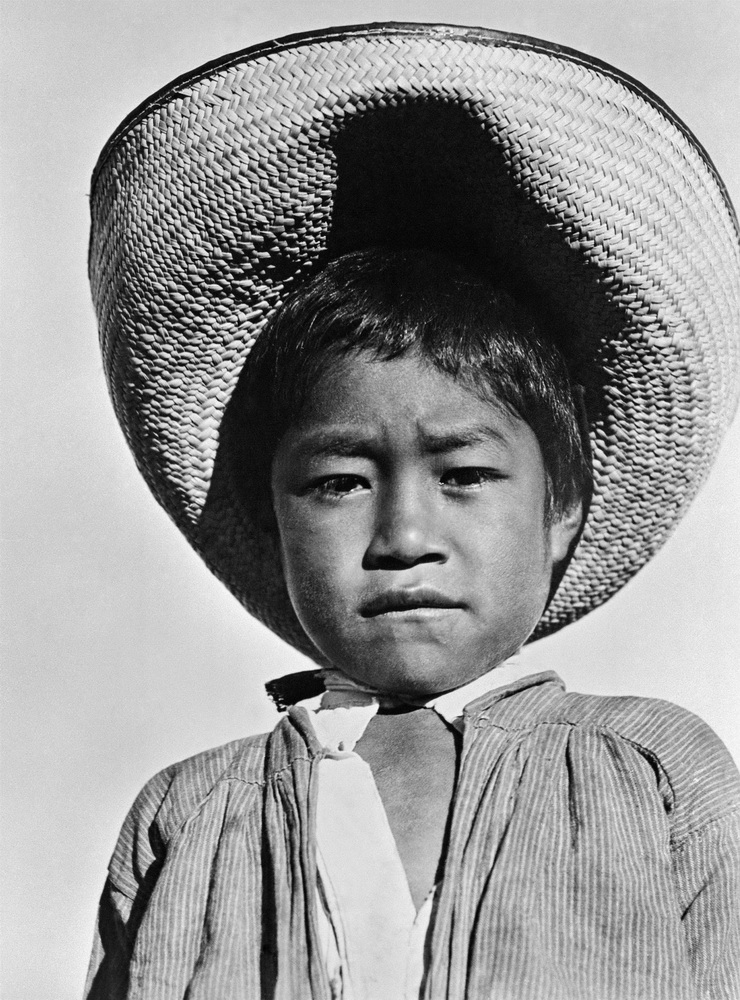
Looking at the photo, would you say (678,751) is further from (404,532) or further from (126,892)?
(126,892)

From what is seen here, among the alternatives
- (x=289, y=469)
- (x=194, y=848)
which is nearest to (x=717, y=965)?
(x=194, y=848)

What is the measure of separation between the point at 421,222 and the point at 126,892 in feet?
2.76

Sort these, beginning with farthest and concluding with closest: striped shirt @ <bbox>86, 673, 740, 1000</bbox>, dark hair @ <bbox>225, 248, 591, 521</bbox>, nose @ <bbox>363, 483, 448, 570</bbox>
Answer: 1. dark hair @ <bbox>225, 248, 591, 521</bbox>
2. nose @ <bbox>363, 483, 448, 570</bbox>
3. striped shirt @ <bbox>86, 673, 740, 1000</bbox>

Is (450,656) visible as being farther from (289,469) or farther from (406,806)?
(289,469)

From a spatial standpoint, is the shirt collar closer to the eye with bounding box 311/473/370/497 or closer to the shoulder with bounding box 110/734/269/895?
the shoulder with bounding box 110/734/269/895

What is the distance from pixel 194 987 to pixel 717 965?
0.50 m

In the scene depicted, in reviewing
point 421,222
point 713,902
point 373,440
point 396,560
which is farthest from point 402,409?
point 713,902

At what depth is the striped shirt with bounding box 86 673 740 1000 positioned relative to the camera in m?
1.43

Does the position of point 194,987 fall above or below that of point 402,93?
below

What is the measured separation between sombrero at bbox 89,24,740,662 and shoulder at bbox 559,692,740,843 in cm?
42

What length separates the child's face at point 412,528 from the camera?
1658mm

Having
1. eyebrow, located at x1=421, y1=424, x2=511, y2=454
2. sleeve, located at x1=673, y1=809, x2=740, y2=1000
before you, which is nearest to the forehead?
eyebrow, located at x1=421, y1=424, x2=511, y2=454

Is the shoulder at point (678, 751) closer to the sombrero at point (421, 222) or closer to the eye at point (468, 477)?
the eye at point (468, 477)

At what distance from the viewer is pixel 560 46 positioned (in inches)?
64.5
